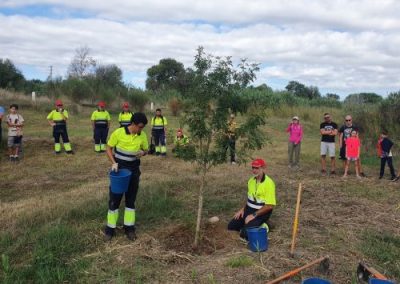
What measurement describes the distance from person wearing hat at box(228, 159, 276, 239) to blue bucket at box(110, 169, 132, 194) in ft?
6.10

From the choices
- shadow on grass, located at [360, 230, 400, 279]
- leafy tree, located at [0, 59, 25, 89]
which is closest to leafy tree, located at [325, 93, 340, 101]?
leafy tree, located at [0, 59, 25, 89]

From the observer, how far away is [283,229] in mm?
7484

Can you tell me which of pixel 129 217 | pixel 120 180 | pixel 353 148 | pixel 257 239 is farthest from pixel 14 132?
pixel 257 239

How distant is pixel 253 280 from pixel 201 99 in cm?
243

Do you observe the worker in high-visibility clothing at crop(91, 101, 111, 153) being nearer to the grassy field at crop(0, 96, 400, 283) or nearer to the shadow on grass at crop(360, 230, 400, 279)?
the grassy field at crop(0, 96, 400, 283)

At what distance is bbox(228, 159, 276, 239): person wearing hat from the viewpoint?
277 inches

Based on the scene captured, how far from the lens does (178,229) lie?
23.0 ft

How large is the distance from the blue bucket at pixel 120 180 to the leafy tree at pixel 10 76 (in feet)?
116

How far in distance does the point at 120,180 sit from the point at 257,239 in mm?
2026

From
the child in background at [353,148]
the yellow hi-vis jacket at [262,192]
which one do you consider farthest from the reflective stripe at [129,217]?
the child in background at [353,148]

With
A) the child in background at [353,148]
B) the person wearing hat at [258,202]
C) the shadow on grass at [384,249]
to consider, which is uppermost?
the child in background at [353,148]

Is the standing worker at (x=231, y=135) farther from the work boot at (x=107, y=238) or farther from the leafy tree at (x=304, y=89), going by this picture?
the leafy tree at (x=304, y=89)

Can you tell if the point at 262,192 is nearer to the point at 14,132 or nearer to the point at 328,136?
the point at 328,136

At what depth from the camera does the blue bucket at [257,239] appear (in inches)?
250
